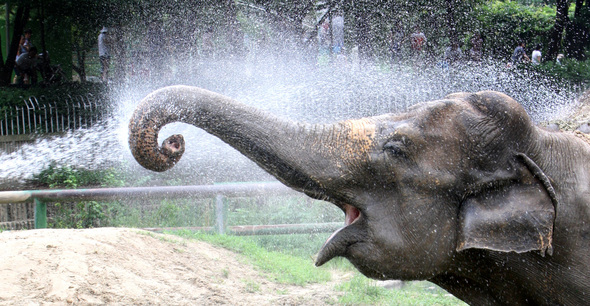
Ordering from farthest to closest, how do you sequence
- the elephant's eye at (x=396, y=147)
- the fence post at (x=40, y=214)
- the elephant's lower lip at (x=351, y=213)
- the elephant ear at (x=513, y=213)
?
the fence post at (x=40, y=214) → the elephant's lower lip at (x=351, y=213) → the elephant's eye at (x=396, y=147) → the elephant ear at (x=513, y=213)

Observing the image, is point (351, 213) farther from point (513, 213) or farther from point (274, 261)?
point (274, 261)

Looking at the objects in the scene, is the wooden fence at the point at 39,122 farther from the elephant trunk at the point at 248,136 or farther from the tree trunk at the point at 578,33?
the tree trunk at the point at 578,33

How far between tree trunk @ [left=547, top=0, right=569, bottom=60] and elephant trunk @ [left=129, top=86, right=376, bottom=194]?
43.0ft

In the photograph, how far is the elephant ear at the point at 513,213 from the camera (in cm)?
246

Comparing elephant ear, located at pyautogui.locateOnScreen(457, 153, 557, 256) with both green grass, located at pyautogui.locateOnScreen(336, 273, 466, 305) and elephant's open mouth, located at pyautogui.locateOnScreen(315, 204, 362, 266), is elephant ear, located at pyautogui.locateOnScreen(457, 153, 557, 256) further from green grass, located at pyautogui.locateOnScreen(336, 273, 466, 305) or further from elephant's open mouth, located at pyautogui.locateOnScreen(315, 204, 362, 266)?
green grass, located at pyautogui.locateOnScreen(336, 273, 466, 305)

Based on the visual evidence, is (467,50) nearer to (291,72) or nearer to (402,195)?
(291,72)

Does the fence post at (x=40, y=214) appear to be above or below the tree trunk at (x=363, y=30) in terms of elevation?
below

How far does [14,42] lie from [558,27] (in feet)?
42.9

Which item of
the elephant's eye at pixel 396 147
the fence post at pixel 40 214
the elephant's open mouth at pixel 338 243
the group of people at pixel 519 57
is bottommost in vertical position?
A: the fence post at pixel 40 214

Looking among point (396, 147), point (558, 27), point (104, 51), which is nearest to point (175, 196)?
point (396, 147)

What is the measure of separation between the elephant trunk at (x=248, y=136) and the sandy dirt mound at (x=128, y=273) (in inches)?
81.3

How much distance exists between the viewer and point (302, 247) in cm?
709

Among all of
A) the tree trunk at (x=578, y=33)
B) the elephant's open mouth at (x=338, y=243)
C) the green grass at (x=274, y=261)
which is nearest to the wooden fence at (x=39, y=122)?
the green grass at (x=274, y=261)

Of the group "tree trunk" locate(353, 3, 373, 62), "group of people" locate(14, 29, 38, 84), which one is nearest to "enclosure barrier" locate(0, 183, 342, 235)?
"tree trunk" locate(353, 3, 373, 62)
